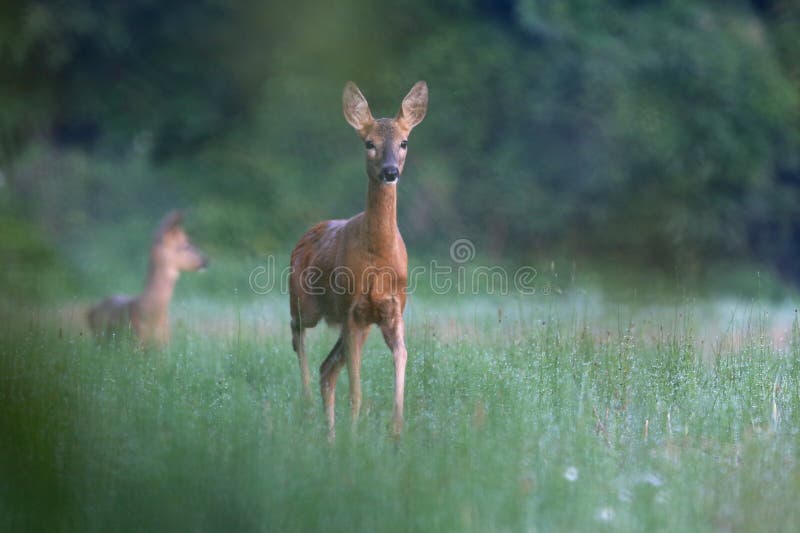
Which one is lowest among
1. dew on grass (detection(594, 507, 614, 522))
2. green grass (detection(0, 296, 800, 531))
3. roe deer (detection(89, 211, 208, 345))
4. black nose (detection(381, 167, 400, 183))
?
dew on grass (detection(594, 507, 614, 522))

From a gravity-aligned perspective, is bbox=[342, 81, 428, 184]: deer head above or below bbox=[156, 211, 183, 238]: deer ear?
above

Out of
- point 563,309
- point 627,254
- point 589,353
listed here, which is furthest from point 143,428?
point 627,254

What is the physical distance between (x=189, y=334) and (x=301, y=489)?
3.95m

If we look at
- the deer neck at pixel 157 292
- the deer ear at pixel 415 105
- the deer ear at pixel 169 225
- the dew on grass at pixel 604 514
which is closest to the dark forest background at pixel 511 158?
the deer ear at pixel 169 225

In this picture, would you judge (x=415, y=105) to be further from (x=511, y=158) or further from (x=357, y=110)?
(x=511, y=158)

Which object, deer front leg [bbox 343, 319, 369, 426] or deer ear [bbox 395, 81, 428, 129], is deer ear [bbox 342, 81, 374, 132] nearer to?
deer ear [bbox 395, 81, 428, 129]

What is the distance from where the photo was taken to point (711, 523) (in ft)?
13.1

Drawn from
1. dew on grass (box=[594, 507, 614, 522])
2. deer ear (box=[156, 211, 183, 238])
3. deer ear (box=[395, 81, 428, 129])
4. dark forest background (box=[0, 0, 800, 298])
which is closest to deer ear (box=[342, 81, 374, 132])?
deer ear (box=[395, 81, 428, 129])

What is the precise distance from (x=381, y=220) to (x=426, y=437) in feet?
4.70

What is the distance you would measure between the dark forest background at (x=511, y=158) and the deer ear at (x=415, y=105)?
4082mm

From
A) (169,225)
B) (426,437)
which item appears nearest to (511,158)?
(169,225)

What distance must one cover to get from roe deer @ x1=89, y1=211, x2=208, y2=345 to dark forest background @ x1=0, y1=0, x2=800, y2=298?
1571mm

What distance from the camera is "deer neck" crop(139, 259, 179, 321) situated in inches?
340

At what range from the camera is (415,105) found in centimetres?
628
